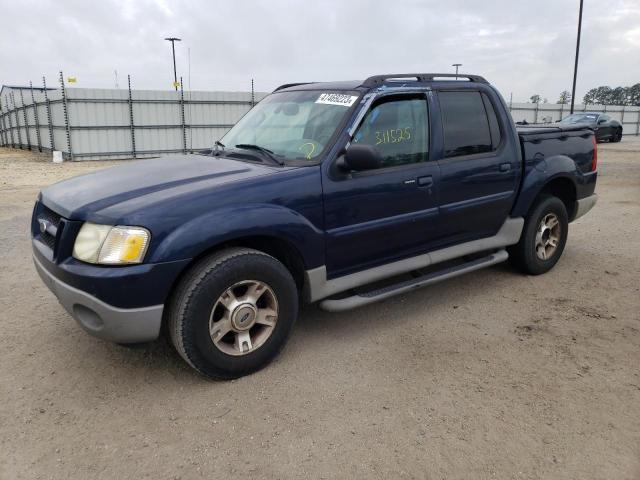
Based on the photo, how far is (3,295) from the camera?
181 inches

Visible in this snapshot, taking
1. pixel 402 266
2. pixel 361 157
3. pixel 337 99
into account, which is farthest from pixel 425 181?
pixel 337 99

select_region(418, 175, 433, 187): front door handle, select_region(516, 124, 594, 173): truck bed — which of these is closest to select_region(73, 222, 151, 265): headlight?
select_region(418, 175, 433, 187): front door handle

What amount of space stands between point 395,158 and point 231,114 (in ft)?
62.9

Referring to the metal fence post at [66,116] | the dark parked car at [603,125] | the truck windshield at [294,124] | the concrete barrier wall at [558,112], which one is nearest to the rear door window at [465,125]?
the truck windshield at [294,124]

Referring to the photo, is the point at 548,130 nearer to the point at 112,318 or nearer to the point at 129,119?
the point at 112,318

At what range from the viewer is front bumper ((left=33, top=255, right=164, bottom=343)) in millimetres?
2781

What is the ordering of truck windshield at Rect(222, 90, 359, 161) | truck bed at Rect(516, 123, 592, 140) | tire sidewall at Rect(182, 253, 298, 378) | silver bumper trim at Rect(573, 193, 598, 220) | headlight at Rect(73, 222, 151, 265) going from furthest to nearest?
1. silver bumper trim at Rect(573, 193, 598, 220)
2. truck bed at Rect(516, 123, 592, 140)
3. truck windshield at Rect(222, 90, 359, 161)
4. tire sidewall at Rect(182, 253, 298, 378)
5. headlight at Rect(73, 222, 151, 265)

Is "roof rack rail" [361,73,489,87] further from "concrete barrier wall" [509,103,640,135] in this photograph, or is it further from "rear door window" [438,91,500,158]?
"concrete barrier wall" [509,103,640,135]

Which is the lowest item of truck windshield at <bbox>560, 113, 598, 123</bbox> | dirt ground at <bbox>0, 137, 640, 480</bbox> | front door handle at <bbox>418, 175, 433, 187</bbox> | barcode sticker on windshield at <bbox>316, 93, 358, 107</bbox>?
dirt ground at <bbox>0, 137, 640, 480</bbox>

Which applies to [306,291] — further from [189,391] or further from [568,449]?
[568,449]

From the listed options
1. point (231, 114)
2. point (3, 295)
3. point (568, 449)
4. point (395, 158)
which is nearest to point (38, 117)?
point (231, 114)

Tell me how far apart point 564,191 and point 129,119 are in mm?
18114

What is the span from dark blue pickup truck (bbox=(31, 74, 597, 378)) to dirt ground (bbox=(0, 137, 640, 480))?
333 mm

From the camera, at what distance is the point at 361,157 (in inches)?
129
